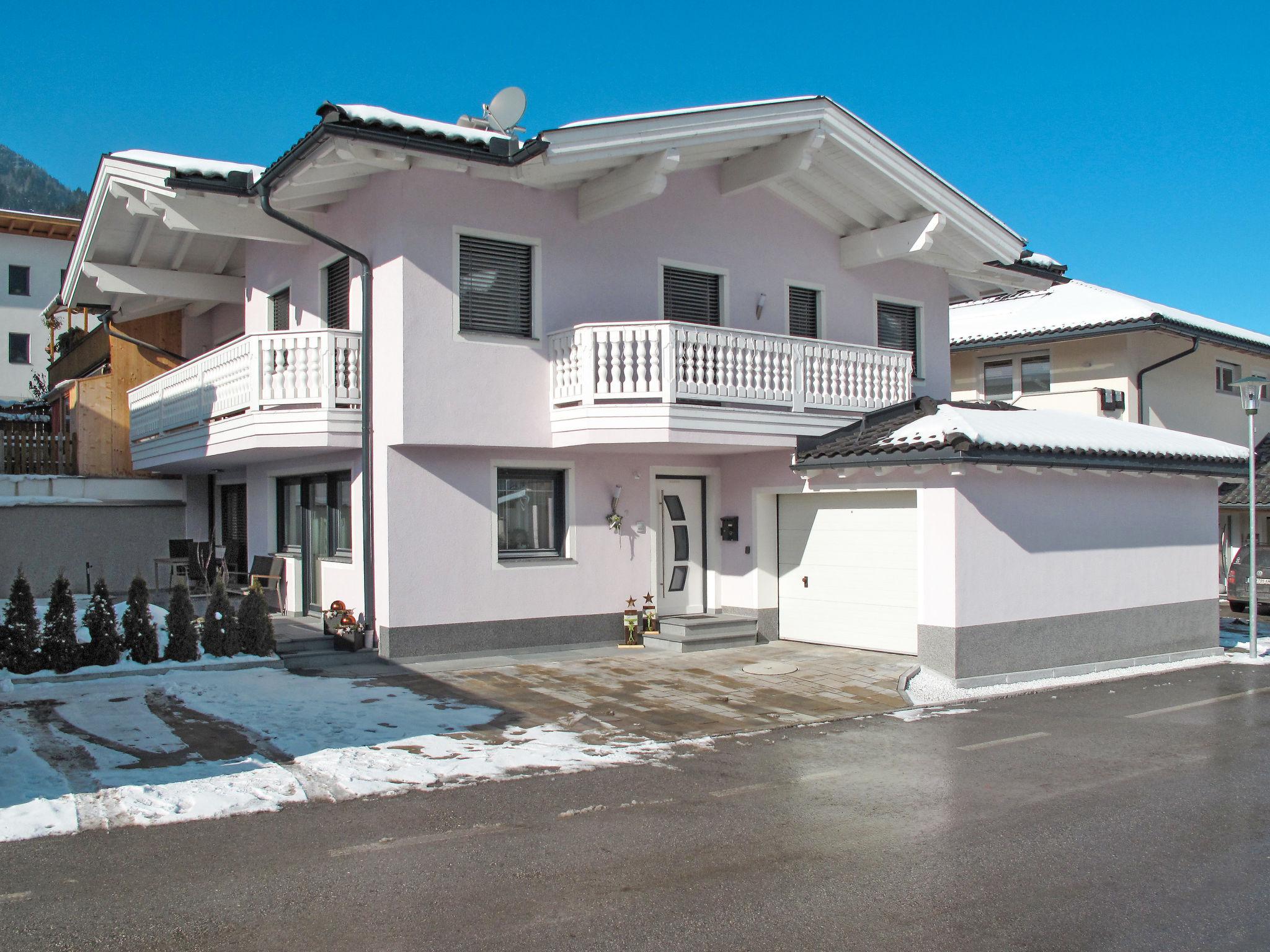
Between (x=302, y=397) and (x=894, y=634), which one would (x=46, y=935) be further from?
(x=894, y=634)

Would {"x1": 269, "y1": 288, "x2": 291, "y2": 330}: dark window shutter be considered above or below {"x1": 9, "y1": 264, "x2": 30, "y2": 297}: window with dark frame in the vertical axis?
below

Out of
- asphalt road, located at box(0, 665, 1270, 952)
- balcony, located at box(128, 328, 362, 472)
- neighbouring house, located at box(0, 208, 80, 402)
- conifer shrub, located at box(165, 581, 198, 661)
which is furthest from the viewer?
neighbouring house, located at box(0, 208, 80, 402)

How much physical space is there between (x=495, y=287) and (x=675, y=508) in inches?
162

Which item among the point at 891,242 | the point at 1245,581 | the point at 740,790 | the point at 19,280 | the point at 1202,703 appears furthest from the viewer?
the point at 19,280

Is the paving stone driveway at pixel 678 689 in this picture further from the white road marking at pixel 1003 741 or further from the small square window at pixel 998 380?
the small square window at pixel 998 380

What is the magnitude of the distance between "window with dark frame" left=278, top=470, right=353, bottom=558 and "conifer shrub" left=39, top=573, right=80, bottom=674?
3.67 meters

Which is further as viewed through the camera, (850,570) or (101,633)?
(850,570)

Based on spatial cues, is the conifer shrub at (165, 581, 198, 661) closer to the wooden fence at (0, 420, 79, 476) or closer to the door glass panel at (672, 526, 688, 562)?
the door glass panel at (672, 526, 688, 562)

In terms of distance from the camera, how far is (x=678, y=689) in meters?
11.0

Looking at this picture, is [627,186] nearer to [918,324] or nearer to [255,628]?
[918,324]

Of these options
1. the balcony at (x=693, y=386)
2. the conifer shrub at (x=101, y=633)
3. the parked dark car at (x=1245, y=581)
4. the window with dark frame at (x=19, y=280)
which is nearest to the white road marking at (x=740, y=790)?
the balcony at (x=693, y=386)

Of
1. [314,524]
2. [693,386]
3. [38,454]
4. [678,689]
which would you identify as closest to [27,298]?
[38,454]

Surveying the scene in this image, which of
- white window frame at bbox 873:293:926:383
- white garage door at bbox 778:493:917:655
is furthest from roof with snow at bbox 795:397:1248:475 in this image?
white window frame at bbox 873:293:926:383

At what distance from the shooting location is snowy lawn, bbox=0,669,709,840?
6.66 metres
